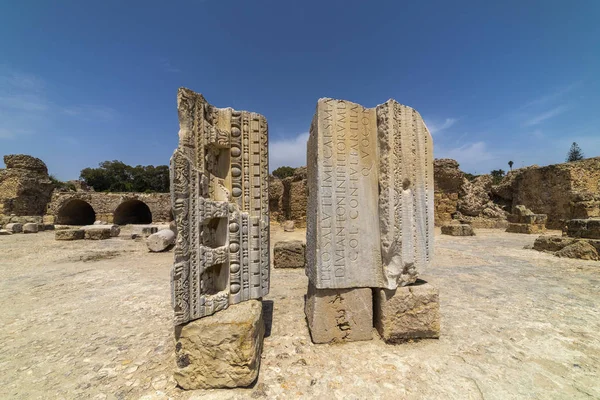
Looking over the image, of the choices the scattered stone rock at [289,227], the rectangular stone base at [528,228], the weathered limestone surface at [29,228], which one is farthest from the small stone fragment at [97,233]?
the rectangular stone base at [528,228]

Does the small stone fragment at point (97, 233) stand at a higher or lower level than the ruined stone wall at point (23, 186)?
lower

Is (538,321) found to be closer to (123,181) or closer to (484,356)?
(484,356)

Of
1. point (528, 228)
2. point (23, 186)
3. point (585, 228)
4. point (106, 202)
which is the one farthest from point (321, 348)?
point (23, 186)

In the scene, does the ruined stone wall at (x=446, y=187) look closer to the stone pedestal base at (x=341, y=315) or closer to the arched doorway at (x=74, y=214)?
the stone pedestal base at (x=341, y=315)

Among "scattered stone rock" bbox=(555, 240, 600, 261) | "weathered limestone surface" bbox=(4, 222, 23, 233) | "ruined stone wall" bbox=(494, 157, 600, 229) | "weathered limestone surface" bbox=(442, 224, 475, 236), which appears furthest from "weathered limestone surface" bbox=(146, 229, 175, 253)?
"ruined stone wall" bbox=(494, 157, 600, 229)

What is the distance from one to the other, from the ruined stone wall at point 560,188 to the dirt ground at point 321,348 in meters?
10.6

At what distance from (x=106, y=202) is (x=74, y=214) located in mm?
3342

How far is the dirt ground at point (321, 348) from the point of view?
1.77m

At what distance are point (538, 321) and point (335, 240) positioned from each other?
2500mm

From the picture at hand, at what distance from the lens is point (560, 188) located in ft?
42.6

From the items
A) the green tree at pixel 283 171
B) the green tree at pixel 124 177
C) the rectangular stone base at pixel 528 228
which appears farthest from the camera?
the green tree at pixel 283 171

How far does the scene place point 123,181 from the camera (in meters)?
38.6

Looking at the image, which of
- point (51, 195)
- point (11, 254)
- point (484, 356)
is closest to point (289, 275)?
point (484, 356)

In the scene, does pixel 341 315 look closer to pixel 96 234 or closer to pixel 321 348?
pixel 321 348
